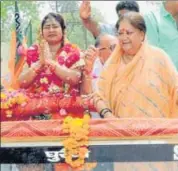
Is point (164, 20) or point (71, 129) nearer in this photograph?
point (71, 129)

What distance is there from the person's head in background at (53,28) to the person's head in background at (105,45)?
19 cm

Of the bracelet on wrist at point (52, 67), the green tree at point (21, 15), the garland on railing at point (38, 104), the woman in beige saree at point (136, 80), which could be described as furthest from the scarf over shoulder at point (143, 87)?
the green tree at point (21, 15)

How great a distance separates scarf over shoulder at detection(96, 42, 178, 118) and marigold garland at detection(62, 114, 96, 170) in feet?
0.68

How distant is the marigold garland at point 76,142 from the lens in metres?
2.94

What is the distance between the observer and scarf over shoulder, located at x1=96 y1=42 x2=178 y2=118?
10.1 feet

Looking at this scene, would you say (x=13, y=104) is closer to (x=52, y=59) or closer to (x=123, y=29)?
(x=52, y=59)

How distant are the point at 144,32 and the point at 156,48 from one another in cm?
9

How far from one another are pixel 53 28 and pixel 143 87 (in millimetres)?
557

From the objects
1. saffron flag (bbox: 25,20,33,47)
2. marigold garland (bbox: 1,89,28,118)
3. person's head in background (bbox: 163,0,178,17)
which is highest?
person's head in background (bbox: 163,0,178,17)

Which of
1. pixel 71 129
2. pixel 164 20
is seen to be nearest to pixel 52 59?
pixel 71 129

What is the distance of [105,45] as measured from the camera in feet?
11.0

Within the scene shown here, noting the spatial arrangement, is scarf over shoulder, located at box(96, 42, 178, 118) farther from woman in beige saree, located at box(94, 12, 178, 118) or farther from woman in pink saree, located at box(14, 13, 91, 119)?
woman in pink saree, located at box(14, 13, 91, 119)

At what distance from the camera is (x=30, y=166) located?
2.96 metres

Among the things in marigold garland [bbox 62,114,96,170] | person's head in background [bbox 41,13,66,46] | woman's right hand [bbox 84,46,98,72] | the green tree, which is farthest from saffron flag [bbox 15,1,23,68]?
marigold garland [bbox 62,114,96,170]
